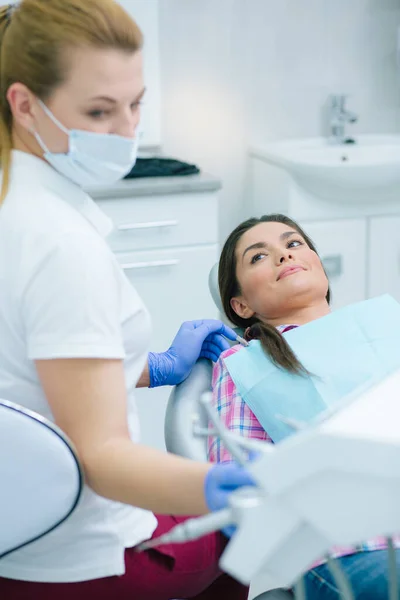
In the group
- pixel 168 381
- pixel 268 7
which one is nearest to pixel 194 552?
pixel 168 381

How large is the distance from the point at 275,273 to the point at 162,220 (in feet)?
3.34

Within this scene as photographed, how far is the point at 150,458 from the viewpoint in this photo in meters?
0.94

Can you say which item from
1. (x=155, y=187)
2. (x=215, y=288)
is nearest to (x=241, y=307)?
(x=215, y=288)

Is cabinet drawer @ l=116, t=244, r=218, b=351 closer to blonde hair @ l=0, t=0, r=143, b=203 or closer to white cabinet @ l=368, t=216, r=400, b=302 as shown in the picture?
white cabinet @ l=368, t=216, r=400, b=302

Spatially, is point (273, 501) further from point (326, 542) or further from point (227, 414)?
point (227, 414)

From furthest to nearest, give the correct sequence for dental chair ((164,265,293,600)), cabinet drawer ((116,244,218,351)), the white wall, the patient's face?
the white wall
cabinet drawer ((116,244,218,351))
the patient's face
dental chair ((164,265,293,600))

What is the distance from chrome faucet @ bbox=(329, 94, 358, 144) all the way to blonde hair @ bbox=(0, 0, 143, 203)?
2230mm

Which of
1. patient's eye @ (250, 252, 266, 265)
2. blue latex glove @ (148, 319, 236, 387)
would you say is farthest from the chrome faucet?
blue latex glove @ (148, 319, 236, 387)

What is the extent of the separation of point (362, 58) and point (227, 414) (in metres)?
2.18

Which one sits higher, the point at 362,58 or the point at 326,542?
the point at 362,58

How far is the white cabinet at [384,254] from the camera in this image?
9.67 feet

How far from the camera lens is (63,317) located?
0.96 metres

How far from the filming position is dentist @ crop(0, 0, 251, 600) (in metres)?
0.96

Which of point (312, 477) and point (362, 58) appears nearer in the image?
point (312, 477)
